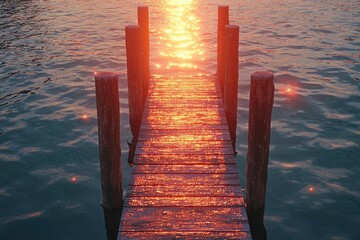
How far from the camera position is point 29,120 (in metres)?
10.7

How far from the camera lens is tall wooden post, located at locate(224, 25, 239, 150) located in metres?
8.51

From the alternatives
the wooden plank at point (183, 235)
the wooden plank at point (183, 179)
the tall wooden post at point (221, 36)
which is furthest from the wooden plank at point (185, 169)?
the tall wooden post at point (221, 36)

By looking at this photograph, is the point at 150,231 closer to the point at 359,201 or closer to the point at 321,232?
the point at 321,232

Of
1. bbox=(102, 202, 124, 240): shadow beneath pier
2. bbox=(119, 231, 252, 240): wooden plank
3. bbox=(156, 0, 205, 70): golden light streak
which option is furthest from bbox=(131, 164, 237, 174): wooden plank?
bbox=(156, 0, 205, 70): golden light streak

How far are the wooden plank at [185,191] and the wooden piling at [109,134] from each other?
303 millimetres

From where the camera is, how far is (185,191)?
6.32 meters

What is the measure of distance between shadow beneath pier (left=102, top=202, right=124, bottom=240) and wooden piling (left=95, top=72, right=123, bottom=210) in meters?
0.13

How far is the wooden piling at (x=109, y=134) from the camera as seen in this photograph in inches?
227

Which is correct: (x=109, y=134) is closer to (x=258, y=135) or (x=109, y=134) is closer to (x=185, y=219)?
(x=185, y=219)

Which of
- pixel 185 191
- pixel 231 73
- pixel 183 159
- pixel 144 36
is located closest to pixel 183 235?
pixel 185 191

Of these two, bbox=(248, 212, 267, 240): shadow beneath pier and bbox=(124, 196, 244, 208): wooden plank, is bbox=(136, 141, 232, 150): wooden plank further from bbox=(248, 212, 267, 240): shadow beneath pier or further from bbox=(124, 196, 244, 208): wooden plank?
bbox=(124, 196, 244, 208): wooden plank

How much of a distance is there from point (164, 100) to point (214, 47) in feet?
29.4

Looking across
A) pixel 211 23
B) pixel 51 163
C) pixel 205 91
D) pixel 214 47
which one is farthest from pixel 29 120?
pixel 211 23

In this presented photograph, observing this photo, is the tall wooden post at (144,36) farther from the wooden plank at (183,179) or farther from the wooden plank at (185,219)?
the wooden plank at (185,219)
